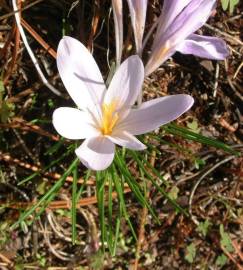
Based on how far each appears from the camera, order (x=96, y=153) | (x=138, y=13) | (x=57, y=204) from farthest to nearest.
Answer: (x=57, y=204)
(x=138, y=13)
(x=96, y=153)

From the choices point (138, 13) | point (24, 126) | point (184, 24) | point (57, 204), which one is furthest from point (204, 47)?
point (57, 204)

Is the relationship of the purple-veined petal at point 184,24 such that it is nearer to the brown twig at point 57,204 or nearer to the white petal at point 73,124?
the white petal at point 73,124

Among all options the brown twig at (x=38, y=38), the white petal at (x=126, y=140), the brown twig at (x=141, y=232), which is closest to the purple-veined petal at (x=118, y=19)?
the white petal at (x=126, y=140)

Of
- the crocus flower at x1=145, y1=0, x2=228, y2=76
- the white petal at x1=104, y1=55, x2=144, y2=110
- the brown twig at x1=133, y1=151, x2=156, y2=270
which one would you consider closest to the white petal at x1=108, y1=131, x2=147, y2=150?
the white petal at x1=104, y1=55, x2=144, y2=110

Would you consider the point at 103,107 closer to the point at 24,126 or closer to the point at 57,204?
the point at 24,126

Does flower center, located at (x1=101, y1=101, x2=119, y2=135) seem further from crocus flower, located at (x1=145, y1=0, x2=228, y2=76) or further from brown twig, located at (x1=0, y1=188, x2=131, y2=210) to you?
brown twig, located at (x1=0, y1=188, x2=131, y2=210)

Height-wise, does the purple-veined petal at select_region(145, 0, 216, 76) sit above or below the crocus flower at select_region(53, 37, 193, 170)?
above
